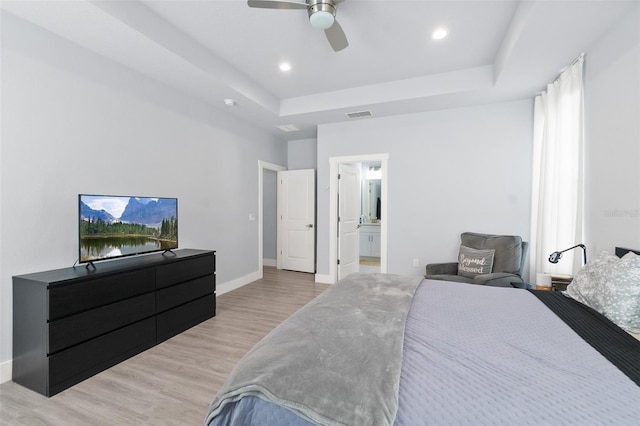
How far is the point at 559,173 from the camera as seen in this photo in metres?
3.00

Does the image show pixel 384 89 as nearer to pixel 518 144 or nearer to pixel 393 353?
pixel 518 144

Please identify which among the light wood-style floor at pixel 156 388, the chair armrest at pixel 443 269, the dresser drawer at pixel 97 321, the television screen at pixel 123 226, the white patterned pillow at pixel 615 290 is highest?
the television screen at pixel 123 226

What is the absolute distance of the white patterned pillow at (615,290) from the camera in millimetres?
1511

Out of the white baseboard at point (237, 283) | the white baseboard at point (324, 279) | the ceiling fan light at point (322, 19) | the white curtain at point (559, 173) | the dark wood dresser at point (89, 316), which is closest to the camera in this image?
the dark wood dresser at point (89, 316)

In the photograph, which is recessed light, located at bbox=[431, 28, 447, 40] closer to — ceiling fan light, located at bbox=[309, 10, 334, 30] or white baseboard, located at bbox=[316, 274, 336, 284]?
ceiling fan light, located at bbox=[309, 10, 334, 30]

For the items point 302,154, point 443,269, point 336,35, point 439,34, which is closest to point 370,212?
point 302,154

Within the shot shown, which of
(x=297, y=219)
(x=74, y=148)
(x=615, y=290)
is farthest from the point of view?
(x=297, y=219)

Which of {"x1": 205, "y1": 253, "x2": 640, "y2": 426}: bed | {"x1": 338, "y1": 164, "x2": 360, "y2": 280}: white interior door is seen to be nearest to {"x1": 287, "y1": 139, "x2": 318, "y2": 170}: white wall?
{"x1": 338, "y1": 164, "x2": 360, "y2": 280}: white interior door

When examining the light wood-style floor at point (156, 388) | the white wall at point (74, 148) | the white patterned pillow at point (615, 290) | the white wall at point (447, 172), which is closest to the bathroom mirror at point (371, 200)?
the white wall at point (447, 172)

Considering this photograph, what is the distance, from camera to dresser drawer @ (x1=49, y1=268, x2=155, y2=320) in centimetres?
196

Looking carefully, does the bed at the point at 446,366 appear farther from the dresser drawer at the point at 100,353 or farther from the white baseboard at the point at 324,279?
the white baseboard at the point at 324,279

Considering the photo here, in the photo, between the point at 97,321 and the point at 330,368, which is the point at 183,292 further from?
the point at 330,368

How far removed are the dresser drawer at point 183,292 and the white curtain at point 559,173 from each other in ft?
12.3

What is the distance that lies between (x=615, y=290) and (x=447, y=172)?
2.74 m
